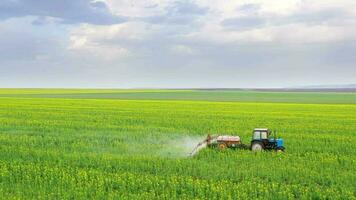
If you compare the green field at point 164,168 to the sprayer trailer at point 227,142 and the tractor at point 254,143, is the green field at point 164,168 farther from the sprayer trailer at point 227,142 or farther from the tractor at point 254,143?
the sprayer trailer at point 227,142

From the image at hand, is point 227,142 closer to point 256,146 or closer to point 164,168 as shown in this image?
point 256,146

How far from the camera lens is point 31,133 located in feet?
76.7

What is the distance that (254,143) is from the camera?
1753 centimetres

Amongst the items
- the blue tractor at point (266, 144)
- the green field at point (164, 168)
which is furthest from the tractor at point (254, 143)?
Answer: the green field at point (164, 168)

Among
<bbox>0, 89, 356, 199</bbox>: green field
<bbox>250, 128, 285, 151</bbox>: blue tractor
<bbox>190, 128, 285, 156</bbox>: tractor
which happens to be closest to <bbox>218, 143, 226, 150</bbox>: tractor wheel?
<bbox>190, 128, 285, 156</bbox>: tractor

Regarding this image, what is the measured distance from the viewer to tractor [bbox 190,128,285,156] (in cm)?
1744

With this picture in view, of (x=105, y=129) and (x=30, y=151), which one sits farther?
(x=105, y=129)

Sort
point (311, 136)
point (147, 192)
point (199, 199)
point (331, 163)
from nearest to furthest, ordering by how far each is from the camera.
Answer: point (199, 199) → point (147, 192) → point (331, 163) → point (311, 136)

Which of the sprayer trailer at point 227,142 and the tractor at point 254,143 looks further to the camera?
the sprayer trailer at point 227,142

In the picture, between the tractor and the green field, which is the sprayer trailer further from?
the green field

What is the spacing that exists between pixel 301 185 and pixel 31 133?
15604mm

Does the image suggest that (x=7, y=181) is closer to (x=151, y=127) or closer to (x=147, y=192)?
(x=147, y=192)

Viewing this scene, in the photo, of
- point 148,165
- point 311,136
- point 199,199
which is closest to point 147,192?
point 199,199

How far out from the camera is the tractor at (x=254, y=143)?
17438 millimetres
